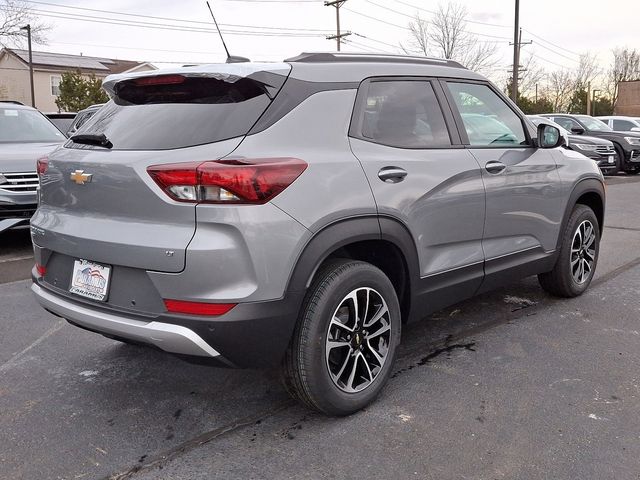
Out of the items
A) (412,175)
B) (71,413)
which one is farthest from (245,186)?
(71,413)

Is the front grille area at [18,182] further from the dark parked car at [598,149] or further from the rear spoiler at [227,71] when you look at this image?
the dark parked car at [598,149]

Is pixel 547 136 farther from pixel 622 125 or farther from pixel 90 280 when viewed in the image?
pixel 622 125

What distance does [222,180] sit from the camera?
8.39 ft

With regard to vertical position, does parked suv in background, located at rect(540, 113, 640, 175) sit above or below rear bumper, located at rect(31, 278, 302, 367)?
above

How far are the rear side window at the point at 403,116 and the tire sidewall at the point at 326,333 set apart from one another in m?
0.71

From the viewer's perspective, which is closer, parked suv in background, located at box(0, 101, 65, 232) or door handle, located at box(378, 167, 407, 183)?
door handle, located at box(378, 167, 407, 183)

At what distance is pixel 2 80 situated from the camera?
2210 inches

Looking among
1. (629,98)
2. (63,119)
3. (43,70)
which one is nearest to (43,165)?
(63,119)

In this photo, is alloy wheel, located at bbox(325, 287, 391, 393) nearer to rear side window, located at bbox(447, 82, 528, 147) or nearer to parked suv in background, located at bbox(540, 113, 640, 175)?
rear side window, located at bbox(447, 82, 528, 147)

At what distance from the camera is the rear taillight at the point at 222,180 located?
2.56m

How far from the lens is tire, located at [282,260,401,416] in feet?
9.28

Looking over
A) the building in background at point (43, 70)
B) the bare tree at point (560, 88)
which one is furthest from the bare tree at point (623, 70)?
the building in background at point (43, 70)

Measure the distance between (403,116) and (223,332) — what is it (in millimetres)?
1610

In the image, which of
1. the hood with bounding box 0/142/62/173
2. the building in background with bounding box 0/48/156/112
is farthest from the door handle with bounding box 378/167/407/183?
the building in background with bounding box 0/48/156/112
